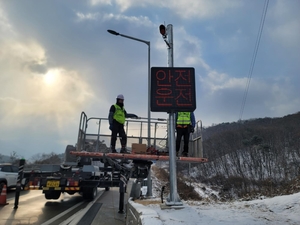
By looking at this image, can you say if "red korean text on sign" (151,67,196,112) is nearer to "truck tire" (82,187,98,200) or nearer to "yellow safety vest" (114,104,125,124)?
"yellow safety vest" (114,104,125,124)

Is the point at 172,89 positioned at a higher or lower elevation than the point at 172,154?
higher

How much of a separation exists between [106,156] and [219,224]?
4994mm

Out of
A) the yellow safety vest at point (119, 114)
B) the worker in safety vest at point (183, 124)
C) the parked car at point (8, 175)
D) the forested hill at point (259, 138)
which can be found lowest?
the parked car at point (8, 175)

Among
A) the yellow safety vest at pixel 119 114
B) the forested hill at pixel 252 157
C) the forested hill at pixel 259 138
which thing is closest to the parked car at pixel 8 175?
the yellow safety vest at pixel 119 114

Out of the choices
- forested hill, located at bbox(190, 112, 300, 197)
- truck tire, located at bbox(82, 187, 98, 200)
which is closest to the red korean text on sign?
truck tire, located at bbox(82, 187, 98, 200)

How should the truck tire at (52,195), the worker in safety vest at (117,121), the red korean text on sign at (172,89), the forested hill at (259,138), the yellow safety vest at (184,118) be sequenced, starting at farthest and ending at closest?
the forested hill at (259,138) < the truck tire at (52,195) < the worker in safety vest at (117,121) < the yellow safety vest at (184,118) < the red korean text on sign at (172,89)

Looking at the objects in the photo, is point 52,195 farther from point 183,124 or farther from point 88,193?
point 183,124

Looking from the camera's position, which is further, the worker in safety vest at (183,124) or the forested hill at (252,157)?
the forested hill at (252,157)

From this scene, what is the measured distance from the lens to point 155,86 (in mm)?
5062

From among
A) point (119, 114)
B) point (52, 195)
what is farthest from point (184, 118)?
point (52, 195)

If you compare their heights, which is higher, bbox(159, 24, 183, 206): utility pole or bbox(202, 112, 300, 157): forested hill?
bbox(202, 112, 300, 157): forested hill

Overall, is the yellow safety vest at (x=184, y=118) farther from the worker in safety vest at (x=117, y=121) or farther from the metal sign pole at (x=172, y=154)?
the metal sign pole at (x=172, y=154)

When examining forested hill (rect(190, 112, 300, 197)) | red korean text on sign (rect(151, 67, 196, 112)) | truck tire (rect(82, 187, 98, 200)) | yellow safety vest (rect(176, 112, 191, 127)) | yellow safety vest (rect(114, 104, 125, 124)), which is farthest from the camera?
forested hill (rect(190, 112, 300, 197))

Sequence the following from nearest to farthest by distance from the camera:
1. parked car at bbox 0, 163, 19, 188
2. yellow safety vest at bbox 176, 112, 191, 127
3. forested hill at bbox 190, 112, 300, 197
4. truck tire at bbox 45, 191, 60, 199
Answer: yellow safety vest at bbox 176, 112, 191, 127, truck tire at bbox 45, 191, 60, 199, parked car at bbox 0, 163, 19, 188, forested hill at bbox 190, 112, 300, 197
